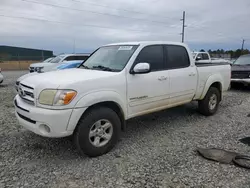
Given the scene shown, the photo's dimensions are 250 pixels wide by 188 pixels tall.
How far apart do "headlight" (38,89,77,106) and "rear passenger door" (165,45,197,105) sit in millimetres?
2204

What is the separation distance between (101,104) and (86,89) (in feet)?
1.40

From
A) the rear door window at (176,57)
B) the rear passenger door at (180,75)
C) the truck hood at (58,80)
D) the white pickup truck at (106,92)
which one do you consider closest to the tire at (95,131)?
the white pickup truck at (106,92)

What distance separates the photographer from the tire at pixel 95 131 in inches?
126

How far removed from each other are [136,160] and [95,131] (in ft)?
2.55

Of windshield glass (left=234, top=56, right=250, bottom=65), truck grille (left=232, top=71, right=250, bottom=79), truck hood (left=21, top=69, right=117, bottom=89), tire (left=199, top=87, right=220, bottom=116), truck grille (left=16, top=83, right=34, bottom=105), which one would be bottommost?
tire (left=199, top=87, right=220, bottom=116)

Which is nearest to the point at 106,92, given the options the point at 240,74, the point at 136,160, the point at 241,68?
the point at 136,160

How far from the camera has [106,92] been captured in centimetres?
337

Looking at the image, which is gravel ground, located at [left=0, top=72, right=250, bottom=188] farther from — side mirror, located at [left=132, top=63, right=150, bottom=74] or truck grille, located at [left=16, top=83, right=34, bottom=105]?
side mirror, located at [left=132, top=63, right=150, bottom=74]

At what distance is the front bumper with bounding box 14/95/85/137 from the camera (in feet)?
9.70

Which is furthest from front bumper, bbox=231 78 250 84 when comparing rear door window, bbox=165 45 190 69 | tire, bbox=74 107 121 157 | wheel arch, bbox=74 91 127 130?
tire, bbox=74 107 121 157

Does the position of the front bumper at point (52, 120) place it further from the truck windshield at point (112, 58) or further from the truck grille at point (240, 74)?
the truck grille at point (240, 74)

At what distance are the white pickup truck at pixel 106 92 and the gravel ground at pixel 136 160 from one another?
0.40m

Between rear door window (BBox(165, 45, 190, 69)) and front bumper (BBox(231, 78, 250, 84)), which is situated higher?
rear door window (BBox(165, 45, 190, 69))

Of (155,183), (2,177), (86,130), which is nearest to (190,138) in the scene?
(155,183)
